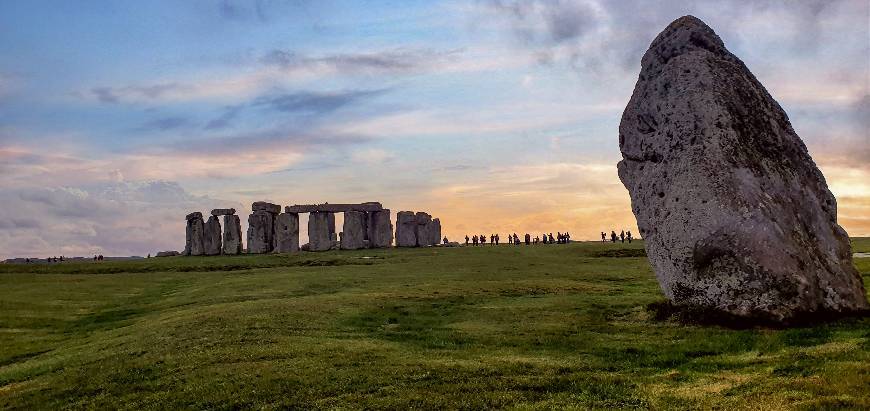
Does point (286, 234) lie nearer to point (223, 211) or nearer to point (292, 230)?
point (292, 230)

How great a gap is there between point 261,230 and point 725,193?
61005mm

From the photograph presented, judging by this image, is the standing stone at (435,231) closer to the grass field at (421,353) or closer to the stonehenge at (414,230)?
the stonehenge at (414,230)

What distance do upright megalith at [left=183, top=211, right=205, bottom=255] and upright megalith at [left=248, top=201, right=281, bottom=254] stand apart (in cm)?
570

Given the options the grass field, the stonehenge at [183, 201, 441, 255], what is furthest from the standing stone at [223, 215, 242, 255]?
the grass field

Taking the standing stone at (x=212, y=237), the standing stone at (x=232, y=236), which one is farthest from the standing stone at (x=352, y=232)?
the standing stone at (x=212, y=237)

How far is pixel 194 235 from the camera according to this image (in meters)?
74.9

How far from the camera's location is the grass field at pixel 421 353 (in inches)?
461

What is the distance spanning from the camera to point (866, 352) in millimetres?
13109

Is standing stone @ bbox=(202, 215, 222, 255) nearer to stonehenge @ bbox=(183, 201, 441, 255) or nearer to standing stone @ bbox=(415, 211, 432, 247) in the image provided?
stonehenge @ bbox=(183, 201, 441, 255)

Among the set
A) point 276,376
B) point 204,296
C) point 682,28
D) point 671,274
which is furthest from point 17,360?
point 682,28

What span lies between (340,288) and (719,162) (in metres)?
19.2

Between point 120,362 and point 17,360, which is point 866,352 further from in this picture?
point 17,360

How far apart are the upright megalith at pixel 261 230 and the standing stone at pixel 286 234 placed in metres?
1.63

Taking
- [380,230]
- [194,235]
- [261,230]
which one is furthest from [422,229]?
[194,235]
